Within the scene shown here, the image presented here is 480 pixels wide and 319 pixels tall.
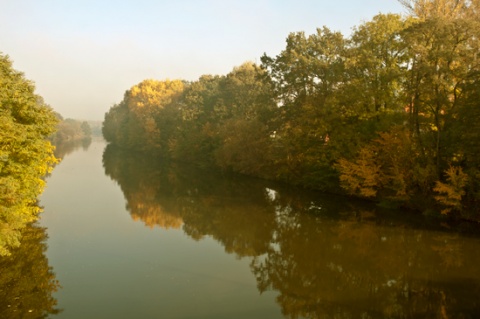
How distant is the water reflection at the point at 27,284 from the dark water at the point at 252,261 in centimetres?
10

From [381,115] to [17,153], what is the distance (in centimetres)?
2469

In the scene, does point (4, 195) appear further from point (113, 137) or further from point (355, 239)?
point (113, 137)

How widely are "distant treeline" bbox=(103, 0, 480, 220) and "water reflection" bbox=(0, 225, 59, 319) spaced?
66.9 feet

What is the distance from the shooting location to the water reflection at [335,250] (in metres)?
12.4

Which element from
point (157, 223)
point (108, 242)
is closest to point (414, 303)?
point (108, 242)

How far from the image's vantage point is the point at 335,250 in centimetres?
1802

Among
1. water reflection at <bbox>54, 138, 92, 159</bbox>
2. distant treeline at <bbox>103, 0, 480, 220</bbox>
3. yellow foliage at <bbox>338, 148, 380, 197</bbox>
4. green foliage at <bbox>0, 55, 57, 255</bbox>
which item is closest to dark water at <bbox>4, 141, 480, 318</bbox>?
yellow foliage at <bbox>338, 148, 380, 197</bbox>

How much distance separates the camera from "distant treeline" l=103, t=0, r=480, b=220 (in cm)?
2183

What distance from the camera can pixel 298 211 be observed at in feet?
88.7

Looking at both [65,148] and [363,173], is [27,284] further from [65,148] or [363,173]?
[65,148]

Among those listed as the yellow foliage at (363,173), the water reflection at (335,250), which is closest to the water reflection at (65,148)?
the water reflection at (335,250)

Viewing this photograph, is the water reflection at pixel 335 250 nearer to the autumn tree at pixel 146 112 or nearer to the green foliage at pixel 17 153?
the green foliage at pixel 17 153

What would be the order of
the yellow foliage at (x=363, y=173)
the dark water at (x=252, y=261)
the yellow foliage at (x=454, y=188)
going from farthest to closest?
1. the yellow foliage at (x=363, y=173)
2. the yellow foliage at (x=454, y=188)
3. the dark water at (x=252, y=261)

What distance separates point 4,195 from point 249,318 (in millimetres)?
9637
